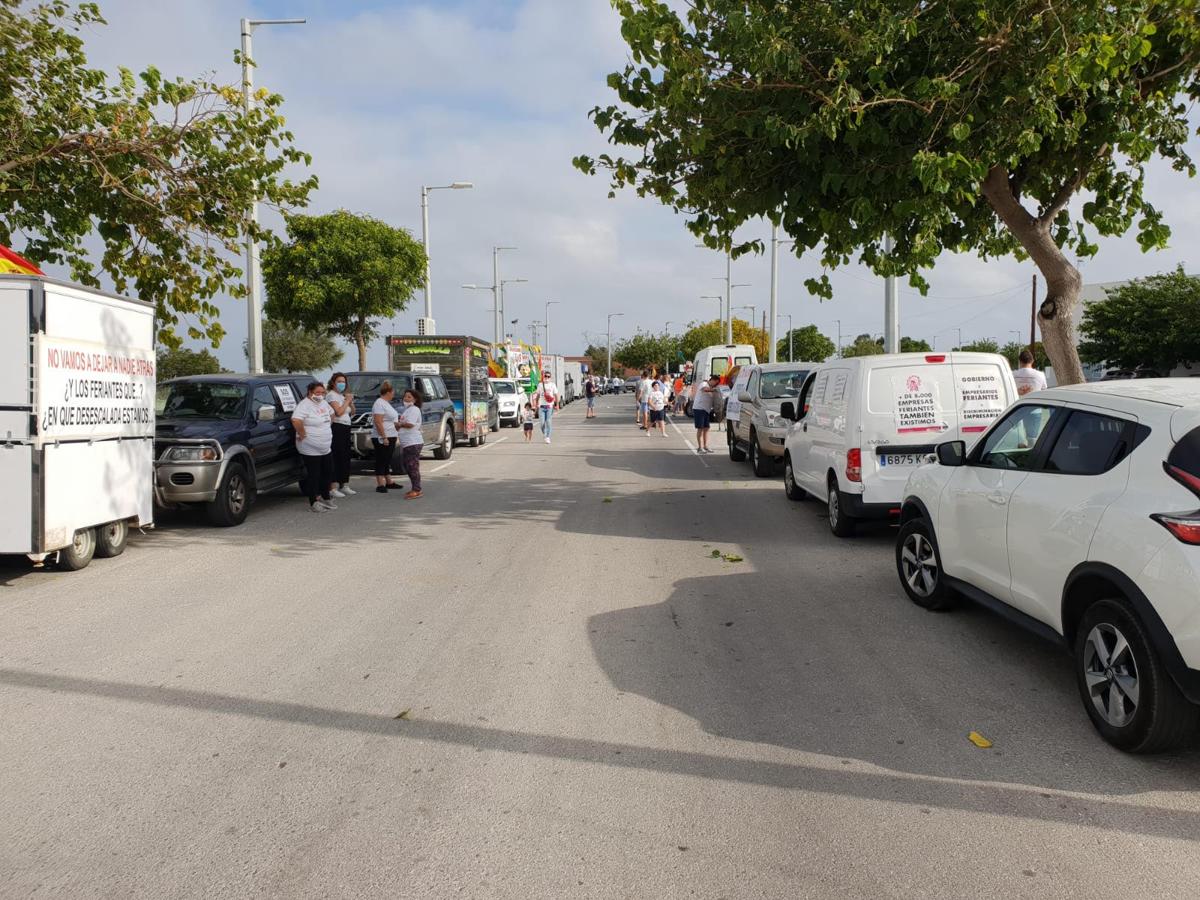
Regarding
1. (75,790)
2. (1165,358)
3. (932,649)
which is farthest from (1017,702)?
(1165,358)

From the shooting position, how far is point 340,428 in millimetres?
13031

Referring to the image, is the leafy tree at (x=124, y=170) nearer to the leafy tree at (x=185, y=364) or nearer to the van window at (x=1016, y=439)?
the van window at (x=1016, y=439)

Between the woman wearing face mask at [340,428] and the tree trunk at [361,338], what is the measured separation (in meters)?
19.0

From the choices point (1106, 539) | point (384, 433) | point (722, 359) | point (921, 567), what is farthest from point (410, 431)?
point (722, 359)

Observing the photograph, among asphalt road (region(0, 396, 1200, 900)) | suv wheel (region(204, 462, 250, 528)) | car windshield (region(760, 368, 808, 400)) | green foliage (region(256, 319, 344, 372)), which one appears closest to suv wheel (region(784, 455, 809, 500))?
car windshield (region(760, 368, 808, 400))

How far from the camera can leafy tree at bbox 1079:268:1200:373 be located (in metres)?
42.5

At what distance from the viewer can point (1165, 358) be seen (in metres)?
43.3

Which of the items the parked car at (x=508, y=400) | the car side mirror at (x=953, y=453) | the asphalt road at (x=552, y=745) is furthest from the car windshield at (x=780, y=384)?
the parked car at (x=508, y=400)

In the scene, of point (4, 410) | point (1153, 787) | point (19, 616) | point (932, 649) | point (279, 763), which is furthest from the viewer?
point (4, 410)

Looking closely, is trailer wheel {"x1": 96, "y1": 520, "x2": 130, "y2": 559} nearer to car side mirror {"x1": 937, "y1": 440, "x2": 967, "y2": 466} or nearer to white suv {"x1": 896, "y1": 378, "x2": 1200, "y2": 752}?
car side mirror {"x1": 937, "y1": 440, "x2": 967, "y2": 466}

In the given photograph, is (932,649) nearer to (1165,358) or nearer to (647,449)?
(647,449)

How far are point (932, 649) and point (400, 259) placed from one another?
28.0 metres

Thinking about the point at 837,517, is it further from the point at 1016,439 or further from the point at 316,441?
the point at 316,441

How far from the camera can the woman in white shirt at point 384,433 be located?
45.3 ft
